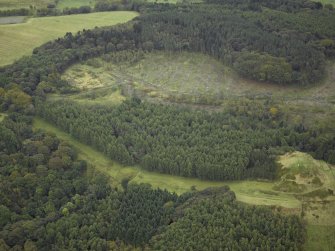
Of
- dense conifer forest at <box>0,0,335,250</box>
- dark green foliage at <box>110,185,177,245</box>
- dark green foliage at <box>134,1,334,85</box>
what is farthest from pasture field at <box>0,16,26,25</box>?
dark green foliage at <box>110,185,177,245</box>

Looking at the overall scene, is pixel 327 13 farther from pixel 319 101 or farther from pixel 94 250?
pixel 94 250

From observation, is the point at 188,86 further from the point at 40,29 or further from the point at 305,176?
the point at 40,29

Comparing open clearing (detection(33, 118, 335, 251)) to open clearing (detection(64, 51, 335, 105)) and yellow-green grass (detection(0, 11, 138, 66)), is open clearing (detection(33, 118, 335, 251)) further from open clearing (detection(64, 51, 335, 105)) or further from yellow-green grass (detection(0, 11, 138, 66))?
yellow-green grass (detection(0, 11, 138, 66))

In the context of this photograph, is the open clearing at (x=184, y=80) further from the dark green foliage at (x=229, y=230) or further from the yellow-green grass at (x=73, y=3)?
the dark green foliage at (x=229, y=230)

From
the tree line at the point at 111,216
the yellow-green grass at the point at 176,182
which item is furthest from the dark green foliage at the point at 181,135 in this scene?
the tree line at the point at 111,216

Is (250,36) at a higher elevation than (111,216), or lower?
higher

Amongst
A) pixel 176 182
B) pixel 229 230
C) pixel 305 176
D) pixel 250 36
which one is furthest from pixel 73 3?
pixel 229 230
